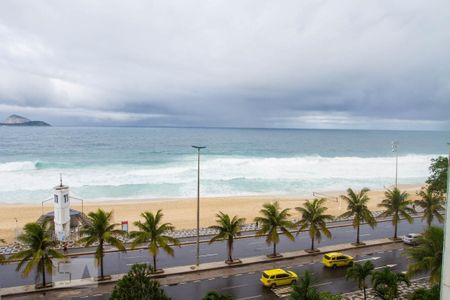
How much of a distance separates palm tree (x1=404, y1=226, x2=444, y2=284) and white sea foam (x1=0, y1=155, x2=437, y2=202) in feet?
131

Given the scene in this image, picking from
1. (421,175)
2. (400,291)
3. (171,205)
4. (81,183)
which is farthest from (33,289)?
(421,175)

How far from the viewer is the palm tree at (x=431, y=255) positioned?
15.1 m

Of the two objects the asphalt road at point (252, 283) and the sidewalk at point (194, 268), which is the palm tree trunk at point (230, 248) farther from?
the asphalt road at point (252, 283)

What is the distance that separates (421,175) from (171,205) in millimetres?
61873

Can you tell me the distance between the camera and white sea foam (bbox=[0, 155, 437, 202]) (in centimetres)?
5525

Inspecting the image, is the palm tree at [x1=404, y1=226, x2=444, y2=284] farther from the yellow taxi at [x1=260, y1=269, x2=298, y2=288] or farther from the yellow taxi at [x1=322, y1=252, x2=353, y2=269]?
the yellow taxi at [x1=322, y1=252, x2=353, y2=269]

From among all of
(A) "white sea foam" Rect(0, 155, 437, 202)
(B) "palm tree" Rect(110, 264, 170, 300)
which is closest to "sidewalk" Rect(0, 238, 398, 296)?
(B) "palm tree" Rect(110, 264, 170, 300)

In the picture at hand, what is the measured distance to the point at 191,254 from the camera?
26.5 meters

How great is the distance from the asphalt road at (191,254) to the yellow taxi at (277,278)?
5.44 metres

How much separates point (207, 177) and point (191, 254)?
4158 centimetres

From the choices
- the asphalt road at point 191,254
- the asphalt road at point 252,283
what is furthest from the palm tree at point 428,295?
the asphalt road at point 191,254

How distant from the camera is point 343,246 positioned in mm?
28297

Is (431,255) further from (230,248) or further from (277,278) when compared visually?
(230,248)

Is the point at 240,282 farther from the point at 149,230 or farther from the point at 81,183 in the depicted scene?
the point at 81,183
